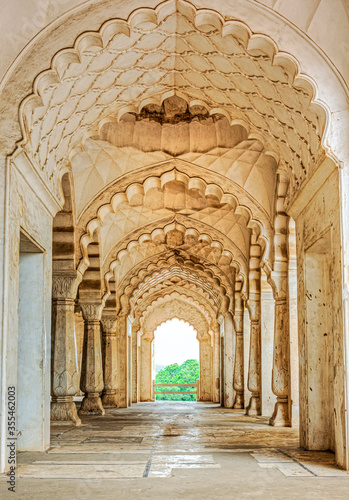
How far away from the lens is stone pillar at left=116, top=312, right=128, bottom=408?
1952 cm

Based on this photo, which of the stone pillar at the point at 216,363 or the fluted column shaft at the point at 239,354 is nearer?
the fluted column shaft at the point at 239,354

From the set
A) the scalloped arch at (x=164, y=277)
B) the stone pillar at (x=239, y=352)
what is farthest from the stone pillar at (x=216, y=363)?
the stone pillar at (x=239, y=352)

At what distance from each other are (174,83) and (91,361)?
26.5 feet

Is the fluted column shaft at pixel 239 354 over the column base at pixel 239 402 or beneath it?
over

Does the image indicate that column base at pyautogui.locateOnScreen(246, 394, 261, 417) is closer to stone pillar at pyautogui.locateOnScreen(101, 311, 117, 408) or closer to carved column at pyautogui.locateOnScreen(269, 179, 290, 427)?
carved column at pyautogui.locateOnScreen(269, 179, 290, 427)

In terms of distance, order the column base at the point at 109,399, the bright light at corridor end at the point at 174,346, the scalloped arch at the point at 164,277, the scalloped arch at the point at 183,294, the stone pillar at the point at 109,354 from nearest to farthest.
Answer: the stone pillar at the point at 109,354 < the column base at the point at 109,399 < the scalloped arch at the point at 164,277 < the scalloped arch at the point at 183,294 < the bright light at corridor end at the point at 174,346

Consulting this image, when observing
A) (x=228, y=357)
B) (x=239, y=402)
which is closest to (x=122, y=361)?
(x=228, y=357)

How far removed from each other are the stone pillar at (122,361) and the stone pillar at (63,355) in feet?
25.8

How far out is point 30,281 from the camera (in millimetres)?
7965

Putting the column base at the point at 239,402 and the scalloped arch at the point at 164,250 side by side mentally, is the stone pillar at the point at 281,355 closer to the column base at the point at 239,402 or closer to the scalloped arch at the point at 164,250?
the scalloped arch at the point at 164,250

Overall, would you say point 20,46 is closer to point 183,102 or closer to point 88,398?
point 183,102

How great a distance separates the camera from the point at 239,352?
17766mm

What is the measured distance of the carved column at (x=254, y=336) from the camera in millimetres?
14570

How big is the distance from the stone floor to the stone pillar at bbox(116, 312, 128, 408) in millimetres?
9681
